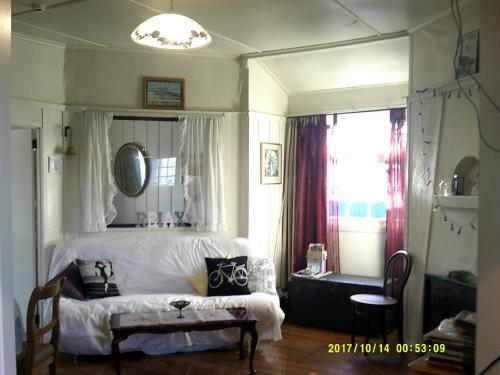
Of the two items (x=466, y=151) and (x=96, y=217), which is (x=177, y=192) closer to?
(x=96, y=217)

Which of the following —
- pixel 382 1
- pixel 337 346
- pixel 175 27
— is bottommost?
pixel 337 346

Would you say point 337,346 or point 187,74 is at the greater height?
point 187,74

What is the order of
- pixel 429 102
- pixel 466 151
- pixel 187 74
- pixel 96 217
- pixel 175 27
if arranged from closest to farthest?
1. pixel 175 27
2. pixel 466 151
3. pixel 429 102
4. pixel 96 217
5. pixel 187 74

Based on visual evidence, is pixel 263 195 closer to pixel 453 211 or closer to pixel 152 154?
pixel 152 154

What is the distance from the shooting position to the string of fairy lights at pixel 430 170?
3352 millimetres

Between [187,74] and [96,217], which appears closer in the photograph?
[96,217]

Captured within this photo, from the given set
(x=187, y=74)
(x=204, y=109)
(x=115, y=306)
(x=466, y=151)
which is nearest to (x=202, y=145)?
(x=204, y=109)

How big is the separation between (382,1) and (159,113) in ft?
7.67

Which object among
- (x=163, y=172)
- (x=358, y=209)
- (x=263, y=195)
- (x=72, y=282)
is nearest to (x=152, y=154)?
(x=163, y=172)

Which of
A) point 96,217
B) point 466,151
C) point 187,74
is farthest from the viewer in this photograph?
point 187,74

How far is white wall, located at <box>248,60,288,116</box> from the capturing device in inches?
194

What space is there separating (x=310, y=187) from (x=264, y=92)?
1.13m

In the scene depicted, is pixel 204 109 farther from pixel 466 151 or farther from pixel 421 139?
pixel 466 151

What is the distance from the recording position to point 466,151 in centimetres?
337
